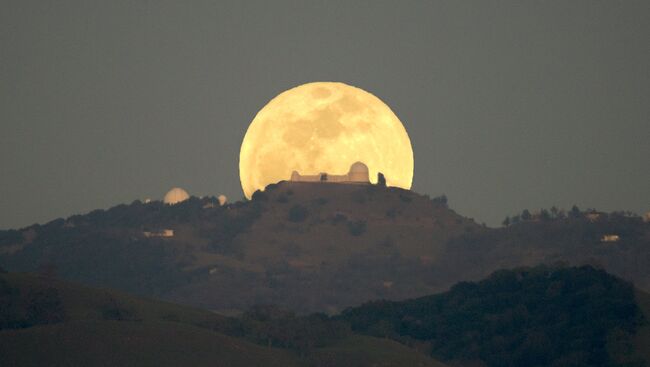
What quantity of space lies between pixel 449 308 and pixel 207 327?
133ft

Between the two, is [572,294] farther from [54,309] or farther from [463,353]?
[54,309]

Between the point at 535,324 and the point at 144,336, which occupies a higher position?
the point at 535,324

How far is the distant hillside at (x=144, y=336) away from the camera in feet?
449

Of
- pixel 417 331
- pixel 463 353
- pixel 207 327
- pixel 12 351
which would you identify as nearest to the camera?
pixel 12 351

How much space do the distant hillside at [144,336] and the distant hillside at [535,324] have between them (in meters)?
13.8

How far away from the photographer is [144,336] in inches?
5635

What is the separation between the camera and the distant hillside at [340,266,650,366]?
552ft

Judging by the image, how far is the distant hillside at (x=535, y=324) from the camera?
168 metres

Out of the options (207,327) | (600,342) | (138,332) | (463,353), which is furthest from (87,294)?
(600,342)

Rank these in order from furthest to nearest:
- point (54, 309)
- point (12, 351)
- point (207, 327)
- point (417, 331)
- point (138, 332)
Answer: point (417, 331)
point (207, 327)
point (54, 309)
point (138, 332)
point (12, 351)

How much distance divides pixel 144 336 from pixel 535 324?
52274 mm

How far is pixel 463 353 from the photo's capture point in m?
177

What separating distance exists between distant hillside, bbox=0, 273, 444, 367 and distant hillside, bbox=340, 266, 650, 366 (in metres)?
13.8

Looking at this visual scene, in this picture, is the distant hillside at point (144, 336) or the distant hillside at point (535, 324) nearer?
the distant hillside at point (144, 336)
